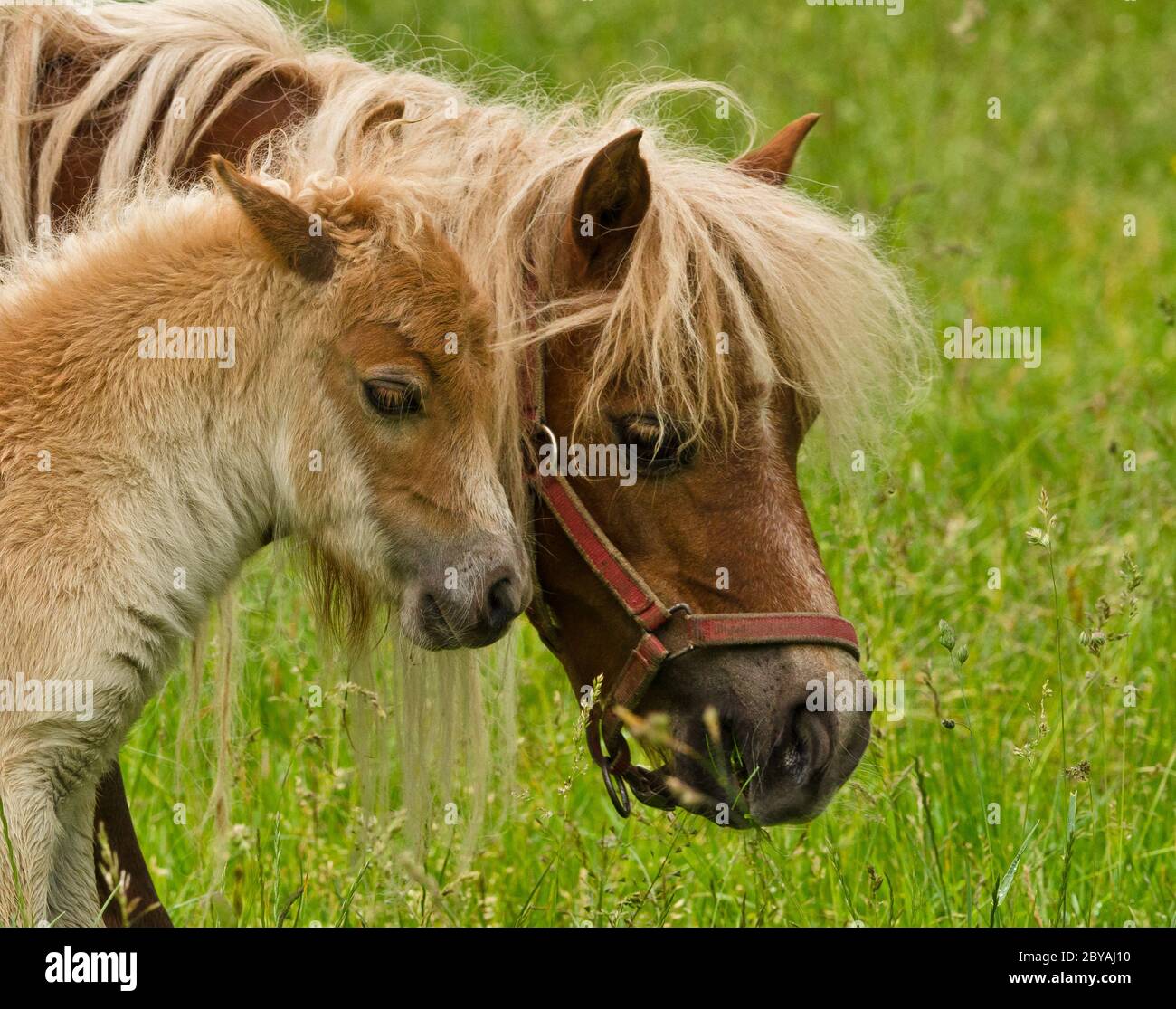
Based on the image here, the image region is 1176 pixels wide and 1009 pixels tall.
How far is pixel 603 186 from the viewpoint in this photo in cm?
329

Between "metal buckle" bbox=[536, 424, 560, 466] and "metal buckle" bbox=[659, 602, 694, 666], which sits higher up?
"metal buckle" bbox=[536, 424, 560, 466]

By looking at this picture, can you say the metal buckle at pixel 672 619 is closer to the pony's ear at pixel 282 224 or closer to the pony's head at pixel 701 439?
the pony's head at pixel 701 439

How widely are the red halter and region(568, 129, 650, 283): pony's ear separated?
25 cm

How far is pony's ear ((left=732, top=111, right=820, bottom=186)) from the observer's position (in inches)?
149

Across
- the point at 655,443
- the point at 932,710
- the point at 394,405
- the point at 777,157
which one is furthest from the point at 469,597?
the point at 932,710

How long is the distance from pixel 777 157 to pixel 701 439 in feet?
2.98

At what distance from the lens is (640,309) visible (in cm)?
327

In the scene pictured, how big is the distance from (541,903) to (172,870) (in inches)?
42.0

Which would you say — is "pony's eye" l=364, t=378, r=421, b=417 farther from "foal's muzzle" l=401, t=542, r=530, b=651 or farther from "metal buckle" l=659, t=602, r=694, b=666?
"metal buckle" l=659, t=602, r=694, b=666

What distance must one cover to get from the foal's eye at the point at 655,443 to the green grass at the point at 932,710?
28.1 inches

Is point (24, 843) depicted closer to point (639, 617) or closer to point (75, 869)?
point (75, 869)

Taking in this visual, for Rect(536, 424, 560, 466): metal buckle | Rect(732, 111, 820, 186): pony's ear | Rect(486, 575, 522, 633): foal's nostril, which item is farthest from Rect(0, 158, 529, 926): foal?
Rect(732, 111, 820, 186): pony's ear
